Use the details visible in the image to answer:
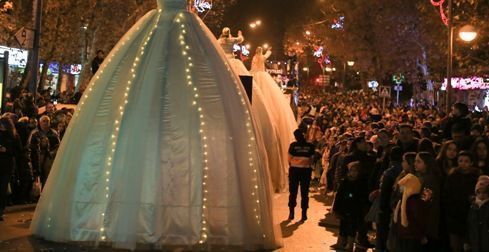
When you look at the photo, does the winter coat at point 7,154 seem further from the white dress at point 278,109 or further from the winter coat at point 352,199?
the white dress at point 278,109

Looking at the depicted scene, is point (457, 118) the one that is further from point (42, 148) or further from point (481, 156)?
point (42, 148)

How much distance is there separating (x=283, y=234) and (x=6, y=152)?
4713mm

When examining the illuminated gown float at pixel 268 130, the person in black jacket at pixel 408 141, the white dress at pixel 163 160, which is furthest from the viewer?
the illuminated gown float at pixel 268 130

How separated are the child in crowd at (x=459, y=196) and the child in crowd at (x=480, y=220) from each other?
0.60 m

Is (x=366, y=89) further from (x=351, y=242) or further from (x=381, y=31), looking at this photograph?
(x=351, y=242)

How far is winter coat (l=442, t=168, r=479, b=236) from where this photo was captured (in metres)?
8.63

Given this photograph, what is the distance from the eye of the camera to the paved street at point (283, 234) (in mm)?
9328

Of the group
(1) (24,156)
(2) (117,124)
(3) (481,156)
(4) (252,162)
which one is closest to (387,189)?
(3) (481,156)

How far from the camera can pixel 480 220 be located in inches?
310

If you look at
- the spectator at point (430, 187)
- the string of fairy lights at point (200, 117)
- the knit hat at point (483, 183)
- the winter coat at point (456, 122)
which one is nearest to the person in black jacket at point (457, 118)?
the winter coat at point (456, 122)

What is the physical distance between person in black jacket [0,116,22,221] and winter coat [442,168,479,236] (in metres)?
6.82

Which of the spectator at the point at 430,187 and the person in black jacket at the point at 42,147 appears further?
the person in black jacket at the point at 42,147

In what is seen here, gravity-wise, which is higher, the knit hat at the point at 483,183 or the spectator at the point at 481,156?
the spectator at the point at 481,156

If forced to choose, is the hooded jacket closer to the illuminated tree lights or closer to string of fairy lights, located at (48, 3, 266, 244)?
string of fairy lights, located at (48, 3, 266, 244)
